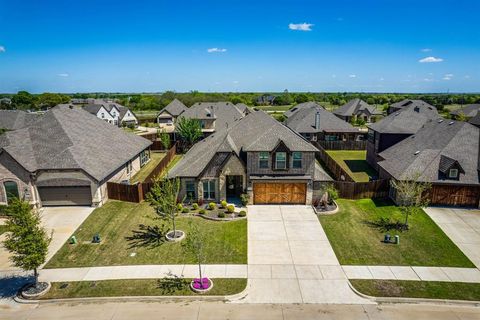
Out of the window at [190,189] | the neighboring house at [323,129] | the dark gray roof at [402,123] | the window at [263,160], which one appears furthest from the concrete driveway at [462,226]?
the neighboring house at [323,129]

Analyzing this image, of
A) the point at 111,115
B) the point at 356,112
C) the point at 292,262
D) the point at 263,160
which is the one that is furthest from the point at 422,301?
the point at 111,115

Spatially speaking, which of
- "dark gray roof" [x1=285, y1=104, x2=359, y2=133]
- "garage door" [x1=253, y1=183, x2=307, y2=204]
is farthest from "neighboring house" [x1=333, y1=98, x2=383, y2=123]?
"garage door" [x1=253, y1=183, x2=307, y2=204]

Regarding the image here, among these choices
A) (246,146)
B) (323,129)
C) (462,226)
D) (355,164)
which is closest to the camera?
(462,226)

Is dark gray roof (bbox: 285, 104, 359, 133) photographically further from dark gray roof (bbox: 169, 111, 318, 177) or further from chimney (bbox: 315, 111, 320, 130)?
dark gray roof (bbox: 169, 111, 318, 177)

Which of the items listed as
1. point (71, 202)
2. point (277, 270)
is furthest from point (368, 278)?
point (71, 202)

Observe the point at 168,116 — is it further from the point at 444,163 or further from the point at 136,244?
the point at 444,163

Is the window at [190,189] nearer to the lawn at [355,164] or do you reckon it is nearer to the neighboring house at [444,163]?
the neighboring house at [444,163]

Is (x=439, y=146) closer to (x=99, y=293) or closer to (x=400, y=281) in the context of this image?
(x=400, y=281)
